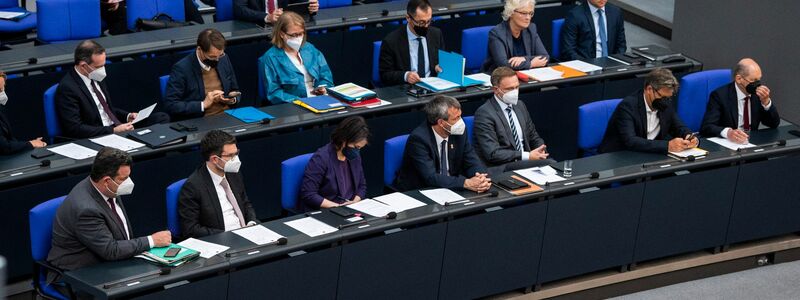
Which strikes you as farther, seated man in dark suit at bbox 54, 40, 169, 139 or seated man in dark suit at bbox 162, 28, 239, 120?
seated man in dark suit at bbox 162, 28, 239, 120

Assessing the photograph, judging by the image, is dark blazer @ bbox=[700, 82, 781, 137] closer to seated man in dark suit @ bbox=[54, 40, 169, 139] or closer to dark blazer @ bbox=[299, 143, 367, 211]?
dark blazer @ bbox=[299, 143, 367, 211]

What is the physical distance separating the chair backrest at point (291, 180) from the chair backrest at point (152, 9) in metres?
3.00

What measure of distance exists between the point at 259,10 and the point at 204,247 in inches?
147

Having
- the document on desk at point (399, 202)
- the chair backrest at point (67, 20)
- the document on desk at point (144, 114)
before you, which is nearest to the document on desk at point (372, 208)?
the document on desk at point (399, 202)

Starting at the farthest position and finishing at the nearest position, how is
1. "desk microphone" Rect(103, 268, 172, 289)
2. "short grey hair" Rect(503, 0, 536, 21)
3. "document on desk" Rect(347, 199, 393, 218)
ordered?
"short grey hair" Rect(503, 0, 536, 21)
"document on desk" Rect(347, 199, 393, 218)
"desk microphone" Rect(103, 268, 172, 289)

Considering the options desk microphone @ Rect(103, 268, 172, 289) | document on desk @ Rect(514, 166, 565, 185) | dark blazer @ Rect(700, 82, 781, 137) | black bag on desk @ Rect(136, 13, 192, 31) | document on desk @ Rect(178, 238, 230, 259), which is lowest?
desk microphone @ Rect(103, 268, 172, 289)

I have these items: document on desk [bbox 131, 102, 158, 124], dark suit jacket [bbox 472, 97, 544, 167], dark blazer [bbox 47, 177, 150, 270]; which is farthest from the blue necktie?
dark blazer [bbox 47, 177, 150, 270]

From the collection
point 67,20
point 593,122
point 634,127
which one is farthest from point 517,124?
point 67,20

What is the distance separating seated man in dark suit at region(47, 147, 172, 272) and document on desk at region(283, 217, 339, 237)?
64 cm

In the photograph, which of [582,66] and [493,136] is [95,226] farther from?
[582,66]

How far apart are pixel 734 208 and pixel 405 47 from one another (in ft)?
8.32

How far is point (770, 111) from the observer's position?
7.18 m

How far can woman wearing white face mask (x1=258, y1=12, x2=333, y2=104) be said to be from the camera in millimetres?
7238

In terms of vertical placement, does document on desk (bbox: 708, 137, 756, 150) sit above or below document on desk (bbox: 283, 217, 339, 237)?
above
